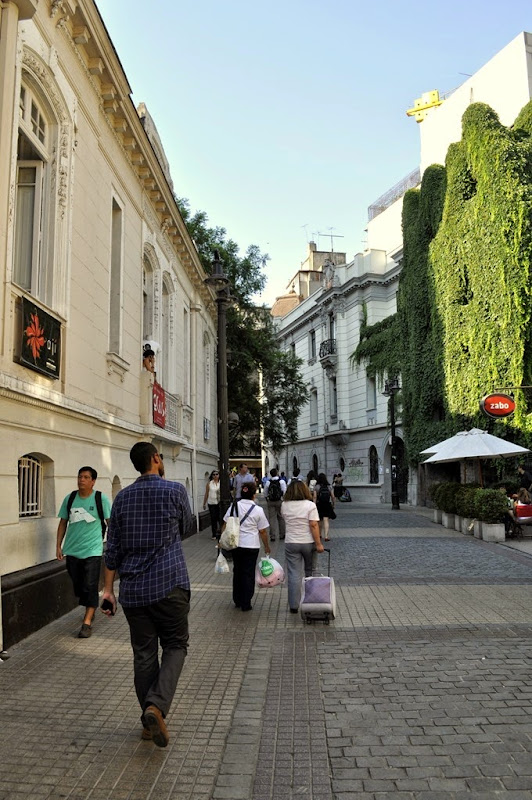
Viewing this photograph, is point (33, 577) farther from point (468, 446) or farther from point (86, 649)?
point (468, 446)

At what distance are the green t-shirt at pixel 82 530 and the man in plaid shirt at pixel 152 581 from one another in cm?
291

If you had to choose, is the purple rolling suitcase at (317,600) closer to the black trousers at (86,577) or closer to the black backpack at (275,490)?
the black trousers at (86,577)

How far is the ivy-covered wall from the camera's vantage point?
2092 centimetres

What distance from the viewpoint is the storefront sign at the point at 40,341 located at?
707cm

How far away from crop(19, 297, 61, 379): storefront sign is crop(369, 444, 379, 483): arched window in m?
29.2

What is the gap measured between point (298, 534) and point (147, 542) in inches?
150

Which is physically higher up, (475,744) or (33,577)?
(33,577)

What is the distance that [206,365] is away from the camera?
24.9 meters

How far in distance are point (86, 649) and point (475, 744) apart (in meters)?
3.77

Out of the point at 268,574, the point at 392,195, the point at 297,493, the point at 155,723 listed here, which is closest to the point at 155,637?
the point at 155,723

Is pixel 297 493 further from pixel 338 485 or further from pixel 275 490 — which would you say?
pixel 338 485

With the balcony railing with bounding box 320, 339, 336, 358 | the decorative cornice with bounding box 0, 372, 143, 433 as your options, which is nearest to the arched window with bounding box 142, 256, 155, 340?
the decorative cornice with bounding box 0, 372, 143, 433

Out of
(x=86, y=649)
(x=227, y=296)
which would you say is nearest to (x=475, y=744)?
(x=86, y=649)

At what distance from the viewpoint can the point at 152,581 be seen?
4004 millimetres
